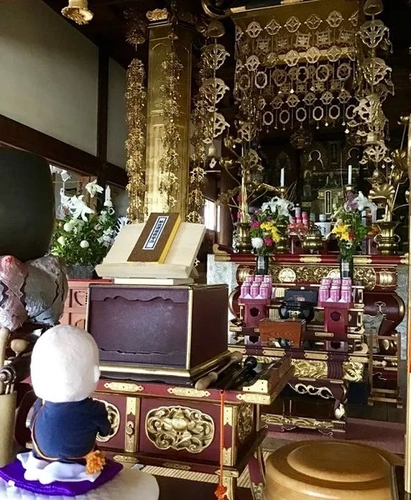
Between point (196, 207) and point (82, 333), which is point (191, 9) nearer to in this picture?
point (196, 207)

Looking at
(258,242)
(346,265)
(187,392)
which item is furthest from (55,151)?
(187,392)

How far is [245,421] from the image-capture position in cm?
151

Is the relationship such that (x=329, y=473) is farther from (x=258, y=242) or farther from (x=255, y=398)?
(x=258, y=242)

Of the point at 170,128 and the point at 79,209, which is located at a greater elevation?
the point at 170,128

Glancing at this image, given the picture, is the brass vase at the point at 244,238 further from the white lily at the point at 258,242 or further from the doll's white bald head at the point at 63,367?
the doll's white bald head at the point at 63,367

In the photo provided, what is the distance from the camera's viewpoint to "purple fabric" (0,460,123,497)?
39.9 inches

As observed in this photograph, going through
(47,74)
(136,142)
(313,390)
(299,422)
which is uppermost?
(47,74)

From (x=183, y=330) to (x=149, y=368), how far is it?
0.46ft

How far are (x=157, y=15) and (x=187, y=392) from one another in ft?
13.7

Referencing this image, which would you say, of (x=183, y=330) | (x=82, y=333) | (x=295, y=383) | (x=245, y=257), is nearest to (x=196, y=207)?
(x=245, y=257)

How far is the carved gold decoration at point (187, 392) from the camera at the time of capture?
4.39 ft

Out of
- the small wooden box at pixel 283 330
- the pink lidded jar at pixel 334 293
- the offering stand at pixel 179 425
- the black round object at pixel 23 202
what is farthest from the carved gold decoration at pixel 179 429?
the pink lidded jar at pixel 334 293

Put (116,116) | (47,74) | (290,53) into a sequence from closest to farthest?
(290,53) < (47,74) < (116,116)

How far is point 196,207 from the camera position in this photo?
4.88 meters
